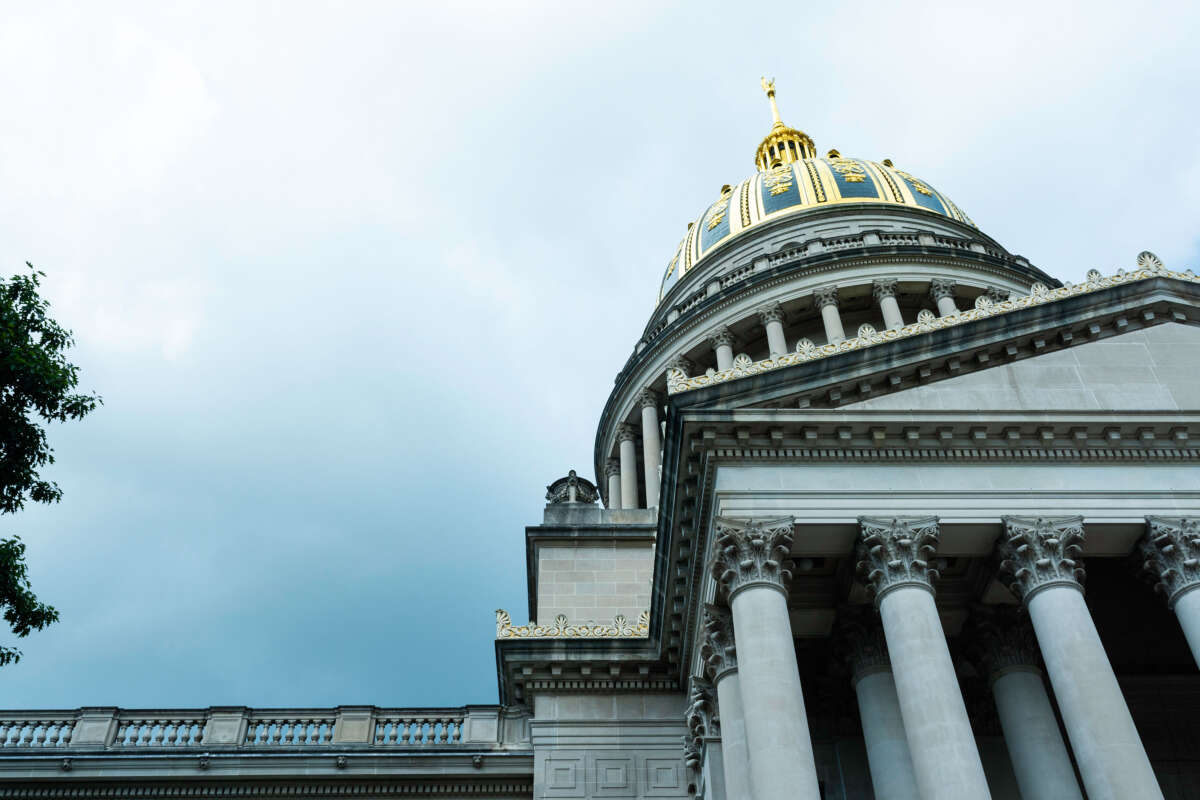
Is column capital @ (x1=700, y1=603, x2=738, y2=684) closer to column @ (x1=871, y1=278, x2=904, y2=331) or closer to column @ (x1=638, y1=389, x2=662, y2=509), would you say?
column @ (x1=638, y1=389, x2=662, y2=509)

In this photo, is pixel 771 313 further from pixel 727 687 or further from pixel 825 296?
pixel 727 687

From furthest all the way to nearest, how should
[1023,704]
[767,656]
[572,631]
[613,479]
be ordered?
1. [613,479]
2. [572,631]
3. [1023,704]
4. [767,656]

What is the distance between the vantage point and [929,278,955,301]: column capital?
42.6 meters

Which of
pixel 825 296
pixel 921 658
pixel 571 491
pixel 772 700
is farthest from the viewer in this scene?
pixel 825 296

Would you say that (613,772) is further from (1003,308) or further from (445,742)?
(1003,308)

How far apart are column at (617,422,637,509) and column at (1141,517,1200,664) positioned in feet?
86.3

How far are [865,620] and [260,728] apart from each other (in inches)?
598

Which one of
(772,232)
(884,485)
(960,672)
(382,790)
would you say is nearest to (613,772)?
(382,790)

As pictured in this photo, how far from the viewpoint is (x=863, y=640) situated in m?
19.6

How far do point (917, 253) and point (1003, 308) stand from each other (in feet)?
77.7

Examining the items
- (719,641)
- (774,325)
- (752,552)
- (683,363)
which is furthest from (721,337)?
(752,552)

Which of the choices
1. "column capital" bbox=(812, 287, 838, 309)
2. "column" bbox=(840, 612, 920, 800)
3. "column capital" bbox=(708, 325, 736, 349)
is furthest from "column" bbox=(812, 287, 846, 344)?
"column" bbox=(840, 612, 920, 800)

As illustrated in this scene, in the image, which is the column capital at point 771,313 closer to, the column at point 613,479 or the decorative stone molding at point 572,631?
the column at point 613,479

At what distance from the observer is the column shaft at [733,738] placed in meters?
18.4
